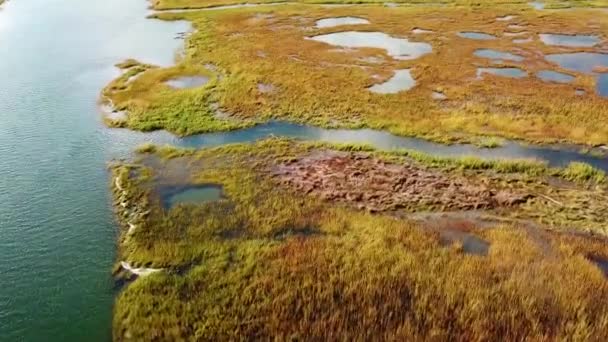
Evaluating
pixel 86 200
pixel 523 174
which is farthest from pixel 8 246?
pixel 523 174

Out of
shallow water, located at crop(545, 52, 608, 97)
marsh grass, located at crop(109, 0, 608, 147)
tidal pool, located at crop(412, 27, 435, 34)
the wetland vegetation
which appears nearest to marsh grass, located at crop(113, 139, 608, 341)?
the wetland vegetation

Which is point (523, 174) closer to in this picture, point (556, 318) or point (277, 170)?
point (556, 318)

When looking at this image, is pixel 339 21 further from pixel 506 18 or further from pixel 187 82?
pixel 187 82

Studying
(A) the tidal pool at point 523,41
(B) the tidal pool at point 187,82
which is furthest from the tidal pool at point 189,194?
(A) the tidal pool at point 523,41

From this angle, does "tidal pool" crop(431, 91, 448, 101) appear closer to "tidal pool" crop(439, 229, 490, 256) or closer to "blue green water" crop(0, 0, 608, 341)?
"blue green water" crop(0, 0, 608, 341)

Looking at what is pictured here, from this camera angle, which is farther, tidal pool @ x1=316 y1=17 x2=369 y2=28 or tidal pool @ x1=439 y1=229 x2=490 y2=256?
tidal pool @ x1=316 y1=17 x2=369 y2=28

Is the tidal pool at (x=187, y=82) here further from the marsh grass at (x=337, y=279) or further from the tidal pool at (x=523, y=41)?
the tidal pool at (x=523, y=41)
